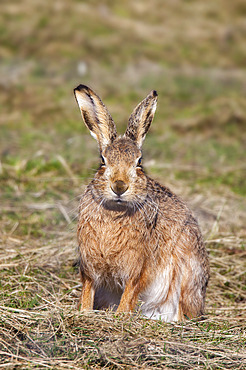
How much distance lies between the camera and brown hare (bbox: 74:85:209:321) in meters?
4.01

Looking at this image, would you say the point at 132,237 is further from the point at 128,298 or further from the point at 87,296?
the point at 87,296

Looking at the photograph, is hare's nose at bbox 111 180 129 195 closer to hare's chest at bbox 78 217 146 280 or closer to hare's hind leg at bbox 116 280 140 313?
hare's chest at bbox 78 217 146 280

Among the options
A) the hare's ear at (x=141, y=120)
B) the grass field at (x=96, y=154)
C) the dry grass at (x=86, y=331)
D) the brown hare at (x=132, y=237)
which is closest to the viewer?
the dry grass at (x=86, y=331)

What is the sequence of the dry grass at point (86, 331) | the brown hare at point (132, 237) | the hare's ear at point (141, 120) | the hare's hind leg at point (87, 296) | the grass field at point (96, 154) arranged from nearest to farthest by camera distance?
1. the dry grass at point (86, 331)
2. the grass field at point (96, 154)
3. the brown hare at point (132, 237)
4. the hare's hind leg at point (87, 296)
5. the hare's ear at point (141, 120)

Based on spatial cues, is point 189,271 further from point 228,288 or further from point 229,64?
point 229,64

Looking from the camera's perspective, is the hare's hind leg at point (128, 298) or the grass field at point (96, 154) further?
the hare's hind leg at point (128, 298)

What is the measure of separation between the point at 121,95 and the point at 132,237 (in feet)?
28.6

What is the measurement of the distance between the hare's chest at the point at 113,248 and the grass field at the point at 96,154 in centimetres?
35

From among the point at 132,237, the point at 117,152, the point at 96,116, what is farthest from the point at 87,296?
the point at 96,116

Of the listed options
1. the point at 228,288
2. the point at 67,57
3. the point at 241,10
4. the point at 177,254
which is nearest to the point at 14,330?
the point at 177,254

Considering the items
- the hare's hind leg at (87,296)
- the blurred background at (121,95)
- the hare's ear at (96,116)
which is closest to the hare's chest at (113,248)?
the hare's hind leg at (87,296)

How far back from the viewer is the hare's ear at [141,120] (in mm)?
4277

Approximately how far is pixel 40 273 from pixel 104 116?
5.57ft

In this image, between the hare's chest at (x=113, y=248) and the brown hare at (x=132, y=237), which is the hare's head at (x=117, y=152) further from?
the hare's chest at (x=113, y=248)
